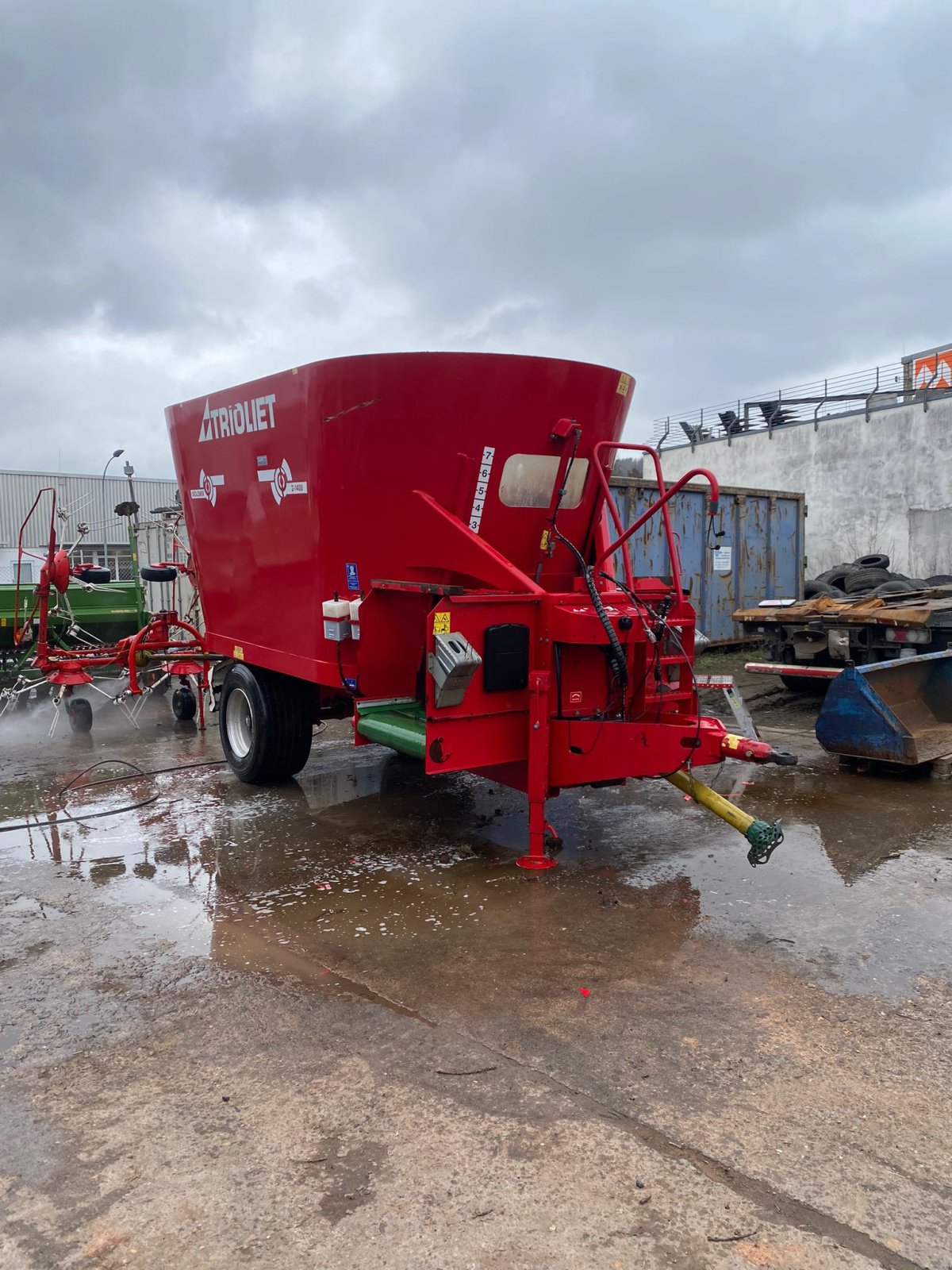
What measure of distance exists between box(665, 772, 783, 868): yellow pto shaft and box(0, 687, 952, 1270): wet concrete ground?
33 centimetres

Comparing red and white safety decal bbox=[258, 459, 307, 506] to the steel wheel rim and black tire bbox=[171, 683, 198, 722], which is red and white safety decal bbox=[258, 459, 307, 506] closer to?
the steel wheel rim

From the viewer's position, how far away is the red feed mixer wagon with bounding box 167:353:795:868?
4898mm

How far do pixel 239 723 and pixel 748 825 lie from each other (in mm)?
4184

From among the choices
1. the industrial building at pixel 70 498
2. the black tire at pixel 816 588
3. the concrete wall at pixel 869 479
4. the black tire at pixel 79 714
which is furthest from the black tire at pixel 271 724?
the industrial building at pixel 70 498

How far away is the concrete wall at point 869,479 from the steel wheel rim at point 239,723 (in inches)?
599

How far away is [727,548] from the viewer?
13.4 meters

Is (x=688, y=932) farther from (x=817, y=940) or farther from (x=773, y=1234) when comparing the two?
(x=773, y=1234)

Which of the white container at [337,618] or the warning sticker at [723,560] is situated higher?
the warning sticker at [723,560]

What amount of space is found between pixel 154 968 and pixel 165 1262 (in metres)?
1.77

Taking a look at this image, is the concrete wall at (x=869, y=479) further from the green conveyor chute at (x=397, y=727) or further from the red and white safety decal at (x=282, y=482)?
the red and white safety decal at (x=282, y=482)

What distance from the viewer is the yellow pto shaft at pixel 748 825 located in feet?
14.0

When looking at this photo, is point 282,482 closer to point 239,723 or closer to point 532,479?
point 532,479

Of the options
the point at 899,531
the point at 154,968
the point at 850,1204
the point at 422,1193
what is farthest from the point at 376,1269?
the point at 899,531

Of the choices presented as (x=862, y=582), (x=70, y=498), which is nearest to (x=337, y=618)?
(x=862, y=582)
